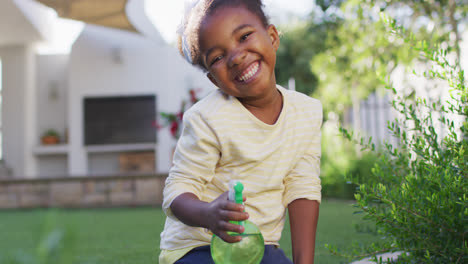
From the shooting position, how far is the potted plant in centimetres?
1397

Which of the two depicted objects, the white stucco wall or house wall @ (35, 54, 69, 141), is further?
house wall @ (35, 54, 69, 141)

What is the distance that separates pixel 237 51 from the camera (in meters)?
1.48

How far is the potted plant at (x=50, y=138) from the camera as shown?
45.8ft

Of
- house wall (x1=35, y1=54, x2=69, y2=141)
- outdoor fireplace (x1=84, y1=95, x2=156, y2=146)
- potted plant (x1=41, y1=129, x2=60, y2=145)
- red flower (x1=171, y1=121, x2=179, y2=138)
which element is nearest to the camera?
red flower (x1=171, y1=121, x2=179, y2=138)

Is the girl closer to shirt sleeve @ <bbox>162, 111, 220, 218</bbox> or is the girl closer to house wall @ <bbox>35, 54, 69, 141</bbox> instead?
shirt sleeve @ <bbox>162, 111, 220, 218</bbox>

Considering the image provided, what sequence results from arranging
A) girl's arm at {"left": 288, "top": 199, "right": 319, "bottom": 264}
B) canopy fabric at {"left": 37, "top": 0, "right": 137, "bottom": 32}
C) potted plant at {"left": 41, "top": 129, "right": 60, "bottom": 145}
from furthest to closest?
1. potted plant at {"left": 41, "top": 129, "right": 60, "bottom": 145}
2. canopy fabric at {"left": 37, "top": 0, "right": 137, "bottom": 32}
3. girl's arm at {"left": 288, "top": 199, "right": 319, "bottom": 264}

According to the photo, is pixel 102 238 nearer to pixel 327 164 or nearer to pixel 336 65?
pixel 336 65

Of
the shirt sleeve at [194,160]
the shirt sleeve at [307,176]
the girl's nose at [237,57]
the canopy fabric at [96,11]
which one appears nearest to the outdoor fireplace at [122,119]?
the canopy fabric at [96,11]

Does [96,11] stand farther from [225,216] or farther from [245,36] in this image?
[225,216]

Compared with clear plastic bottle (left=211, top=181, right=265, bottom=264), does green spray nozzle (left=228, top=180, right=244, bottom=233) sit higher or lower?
higher

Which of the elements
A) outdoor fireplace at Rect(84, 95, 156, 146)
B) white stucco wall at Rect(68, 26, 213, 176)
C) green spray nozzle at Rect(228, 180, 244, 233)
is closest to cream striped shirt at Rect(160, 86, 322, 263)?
green spray nozzle at Rect(228, 180, 244, 233)

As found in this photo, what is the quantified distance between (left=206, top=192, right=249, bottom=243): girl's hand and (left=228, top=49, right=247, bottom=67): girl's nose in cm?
48

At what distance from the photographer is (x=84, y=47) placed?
532 inches

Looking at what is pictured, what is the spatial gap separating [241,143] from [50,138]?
13.5 m
